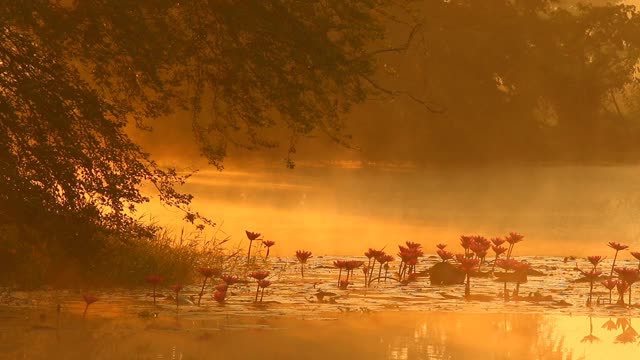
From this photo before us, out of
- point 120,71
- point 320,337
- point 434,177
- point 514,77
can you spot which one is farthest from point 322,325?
point 514,77

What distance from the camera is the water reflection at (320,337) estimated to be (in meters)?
8.77

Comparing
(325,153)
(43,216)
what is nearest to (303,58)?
(43,216)

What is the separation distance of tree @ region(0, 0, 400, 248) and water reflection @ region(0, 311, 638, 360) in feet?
3.51

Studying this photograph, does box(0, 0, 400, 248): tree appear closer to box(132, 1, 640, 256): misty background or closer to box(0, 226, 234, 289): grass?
box(0, 226, 234, 289): grass

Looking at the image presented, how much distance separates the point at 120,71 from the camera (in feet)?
35.9

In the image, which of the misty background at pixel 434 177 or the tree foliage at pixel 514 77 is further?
the tree foliage at pixel 514 77

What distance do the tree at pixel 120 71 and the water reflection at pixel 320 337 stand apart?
1.07 m

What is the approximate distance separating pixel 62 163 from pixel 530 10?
116ft

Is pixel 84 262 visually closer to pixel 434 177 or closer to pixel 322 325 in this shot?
pixel 322 325

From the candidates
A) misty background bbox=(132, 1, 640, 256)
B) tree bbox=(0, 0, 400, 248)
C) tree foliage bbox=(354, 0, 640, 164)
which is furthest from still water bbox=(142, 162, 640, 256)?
tree bbox=(0, 0, 400, 248)

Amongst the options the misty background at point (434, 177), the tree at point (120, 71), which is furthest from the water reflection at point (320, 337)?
the misty background at point (434, 177)

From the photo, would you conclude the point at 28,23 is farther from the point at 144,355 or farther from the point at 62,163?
the point at 144,355

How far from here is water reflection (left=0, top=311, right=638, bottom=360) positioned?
28.8 ft

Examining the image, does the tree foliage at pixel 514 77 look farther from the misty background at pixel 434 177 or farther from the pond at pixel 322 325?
the pond at pixel 322 325
